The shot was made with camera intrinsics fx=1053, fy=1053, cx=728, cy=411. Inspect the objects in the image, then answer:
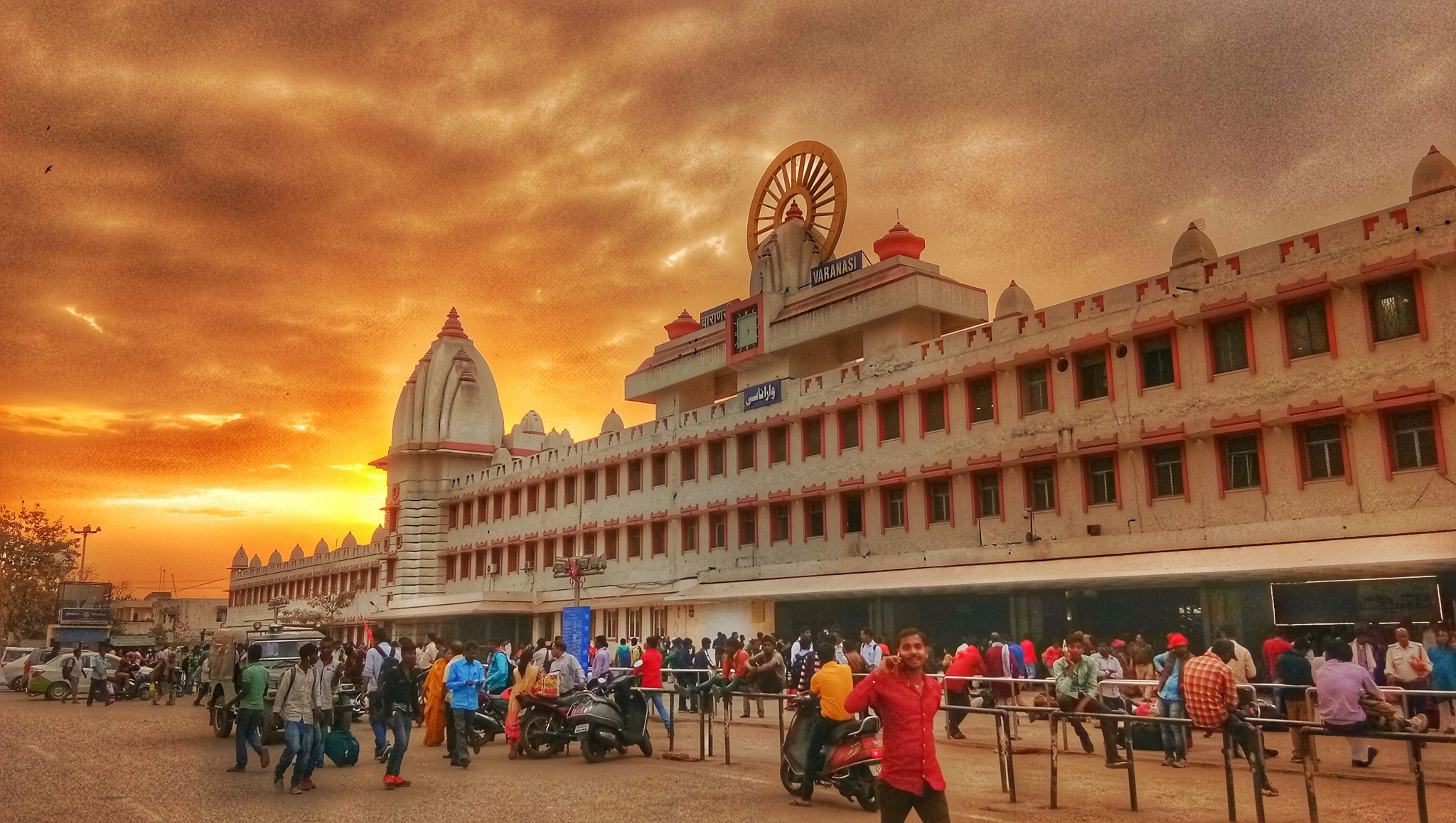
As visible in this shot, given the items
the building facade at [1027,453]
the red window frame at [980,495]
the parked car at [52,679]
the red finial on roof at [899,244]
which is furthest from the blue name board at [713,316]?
the parked car at [52,679]

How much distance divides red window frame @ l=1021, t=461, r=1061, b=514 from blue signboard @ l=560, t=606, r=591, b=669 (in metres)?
11.9

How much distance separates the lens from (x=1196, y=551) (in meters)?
23.9

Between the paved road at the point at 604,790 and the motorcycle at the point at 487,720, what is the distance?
33cm

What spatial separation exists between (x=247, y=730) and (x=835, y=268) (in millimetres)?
27736

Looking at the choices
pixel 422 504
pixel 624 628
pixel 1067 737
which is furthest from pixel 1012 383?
pixel 422 504

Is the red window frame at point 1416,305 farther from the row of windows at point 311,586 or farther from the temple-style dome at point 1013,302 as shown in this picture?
the row of windows at point 311,586

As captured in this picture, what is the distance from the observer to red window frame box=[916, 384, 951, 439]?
30422mm

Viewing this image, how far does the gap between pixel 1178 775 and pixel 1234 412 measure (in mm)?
13480

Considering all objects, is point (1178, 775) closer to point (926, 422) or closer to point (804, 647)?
point (804, 647)

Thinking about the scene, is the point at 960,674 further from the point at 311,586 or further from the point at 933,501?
the point at 311,586

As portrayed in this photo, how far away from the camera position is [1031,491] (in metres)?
28.1

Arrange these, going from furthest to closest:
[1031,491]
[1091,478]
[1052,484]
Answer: [1031,491]
[1052,484]
[1091,478]

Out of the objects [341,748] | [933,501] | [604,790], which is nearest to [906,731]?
[604,790]

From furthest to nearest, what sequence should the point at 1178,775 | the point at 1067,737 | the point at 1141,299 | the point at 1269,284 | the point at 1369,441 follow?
the point at 1141,299, the point at 1269,284, the point at 1369,441, the point at 1067,737, the point at 1178,775
